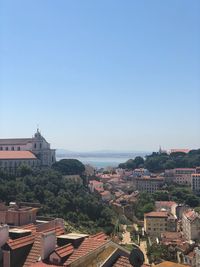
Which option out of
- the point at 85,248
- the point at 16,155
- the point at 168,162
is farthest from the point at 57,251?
the point at 168,162

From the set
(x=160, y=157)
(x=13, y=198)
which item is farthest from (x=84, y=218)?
(x=160, y=157)

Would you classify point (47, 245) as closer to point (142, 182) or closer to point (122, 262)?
point (122, 262)

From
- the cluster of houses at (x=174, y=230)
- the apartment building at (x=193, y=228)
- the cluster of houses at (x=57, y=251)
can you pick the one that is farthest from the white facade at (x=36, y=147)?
the cluster of houses at (x=57, y=251)

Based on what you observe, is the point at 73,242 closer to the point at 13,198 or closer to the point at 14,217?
the point at 14,217

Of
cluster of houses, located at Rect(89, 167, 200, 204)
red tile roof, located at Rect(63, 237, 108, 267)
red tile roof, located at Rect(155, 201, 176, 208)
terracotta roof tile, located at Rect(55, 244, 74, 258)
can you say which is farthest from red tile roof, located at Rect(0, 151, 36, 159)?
terracotta roof tile, located at Rect(55, 244, 74, 258)

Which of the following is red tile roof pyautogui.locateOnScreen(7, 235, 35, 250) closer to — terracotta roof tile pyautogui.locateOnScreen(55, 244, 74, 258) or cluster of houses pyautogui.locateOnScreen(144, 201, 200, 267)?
terracotta roof tile pyautogui.locateOnScreen(55, 244, 74, 258)

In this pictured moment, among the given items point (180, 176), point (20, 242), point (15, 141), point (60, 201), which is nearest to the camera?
point (20, 242)
